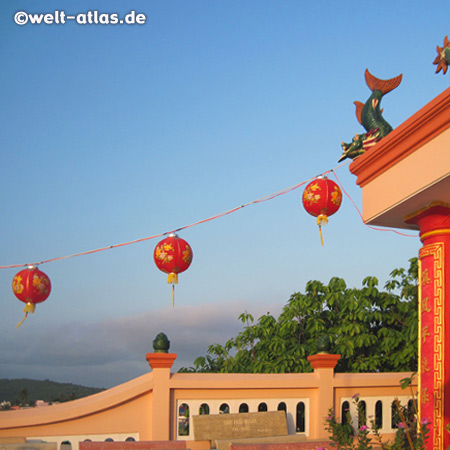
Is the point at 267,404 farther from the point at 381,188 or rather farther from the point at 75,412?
the point at 381,188

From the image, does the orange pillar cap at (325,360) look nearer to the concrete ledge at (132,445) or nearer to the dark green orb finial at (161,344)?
the dark green orb finial at (161,344)

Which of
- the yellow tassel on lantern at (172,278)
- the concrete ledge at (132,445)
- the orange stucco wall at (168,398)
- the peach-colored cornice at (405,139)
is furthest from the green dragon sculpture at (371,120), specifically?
the concrete ledge at (132,445)

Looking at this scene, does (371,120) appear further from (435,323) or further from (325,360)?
(325,360)

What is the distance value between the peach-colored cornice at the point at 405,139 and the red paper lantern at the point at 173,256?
6.92 feet

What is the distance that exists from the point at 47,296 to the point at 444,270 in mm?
4418

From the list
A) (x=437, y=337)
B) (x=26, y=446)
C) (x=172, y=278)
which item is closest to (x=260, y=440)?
(x=172, y=278)

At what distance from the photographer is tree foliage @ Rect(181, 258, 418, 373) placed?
1016 centimetres

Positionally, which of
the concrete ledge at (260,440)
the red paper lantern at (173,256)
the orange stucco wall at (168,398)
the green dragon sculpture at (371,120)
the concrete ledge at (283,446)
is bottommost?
the concrete ledge at (260,440)

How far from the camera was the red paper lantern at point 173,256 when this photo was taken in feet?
22.7

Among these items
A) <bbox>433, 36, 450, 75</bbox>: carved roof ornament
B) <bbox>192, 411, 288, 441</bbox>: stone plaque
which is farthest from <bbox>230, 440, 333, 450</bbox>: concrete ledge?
<bbox>433, 36, 450, 75</bbox>: carved roof ornament

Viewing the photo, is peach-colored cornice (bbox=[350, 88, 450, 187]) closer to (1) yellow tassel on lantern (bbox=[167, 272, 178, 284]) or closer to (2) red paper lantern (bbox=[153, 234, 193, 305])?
(2) red paper lantern (bbox=[153, 234, 193, 305])

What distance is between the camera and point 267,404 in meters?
7.23

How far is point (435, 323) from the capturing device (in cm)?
568

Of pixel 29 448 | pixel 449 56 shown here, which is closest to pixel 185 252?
pixel 29 448
